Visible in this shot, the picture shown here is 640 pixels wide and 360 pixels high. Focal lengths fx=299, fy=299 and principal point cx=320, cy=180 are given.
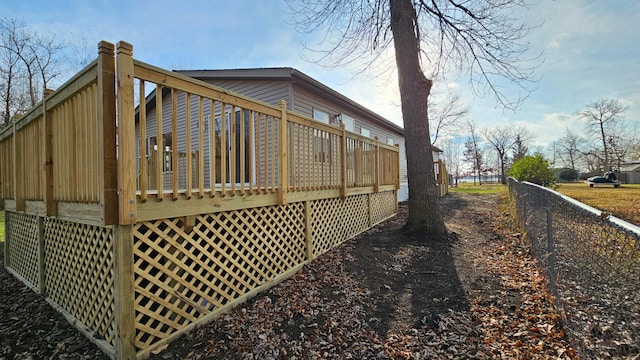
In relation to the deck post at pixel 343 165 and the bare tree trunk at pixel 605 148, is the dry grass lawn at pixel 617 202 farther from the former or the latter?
the bare tree trunk at pixel 605 148

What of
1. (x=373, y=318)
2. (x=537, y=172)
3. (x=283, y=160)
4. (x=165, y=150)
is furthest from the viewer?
(x=537, y=172)

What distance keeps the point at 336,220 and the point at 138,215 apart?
3.65 m

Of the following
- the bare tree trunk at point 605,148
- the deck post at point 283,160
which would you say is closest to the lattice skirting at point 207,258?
the deck post at point 283,160

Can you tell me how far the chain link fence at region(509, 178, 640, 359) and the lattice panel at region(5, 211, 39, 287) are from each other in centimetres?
620

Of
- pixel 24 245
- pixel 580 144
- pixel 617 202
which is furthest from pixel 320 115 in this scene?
pixel 580 144

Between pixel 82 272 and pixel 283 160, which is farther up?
pixel 283 160

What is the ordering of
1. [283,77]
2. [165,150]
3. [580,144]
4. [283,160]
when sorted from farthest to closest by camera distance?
[580,144] → [165,150] → [283,77] → [283,160]

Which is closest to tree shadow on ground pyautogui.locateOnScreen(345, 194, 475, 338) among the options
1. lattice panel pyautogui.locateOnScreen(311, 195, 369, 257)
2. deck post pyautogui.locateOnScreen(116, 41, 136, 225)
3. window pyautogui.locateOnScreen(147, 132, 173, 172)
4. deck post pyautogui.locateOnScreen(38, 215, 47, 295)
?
lattice panel pyautogui.locateOnScreen(311, 195, 369, 257)

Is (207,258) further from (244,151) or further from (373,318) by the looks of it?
(373,318)

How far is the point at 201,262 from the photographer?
311 centimetres

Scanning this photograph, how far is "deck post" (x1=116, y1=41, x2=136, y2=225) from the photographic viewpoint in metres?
2.39

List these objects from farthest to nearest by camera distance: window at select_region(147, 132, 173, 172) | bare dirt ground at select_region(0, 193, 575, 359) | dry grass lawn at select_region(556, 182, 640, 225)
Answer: window at select_region(147, 132, 173, 172)
dry grass lawn at select_region(556, 182, 640, 225)
bare dirt ground at select_region(0, 193, 575, 359)

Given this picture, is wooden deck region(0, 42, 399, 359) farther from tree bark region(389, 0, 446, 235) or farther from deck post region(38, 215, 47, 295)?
tree bark region(389, 0, 446, 235)

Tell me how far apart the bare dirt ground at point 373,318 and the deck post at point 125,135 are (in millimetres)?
1364
